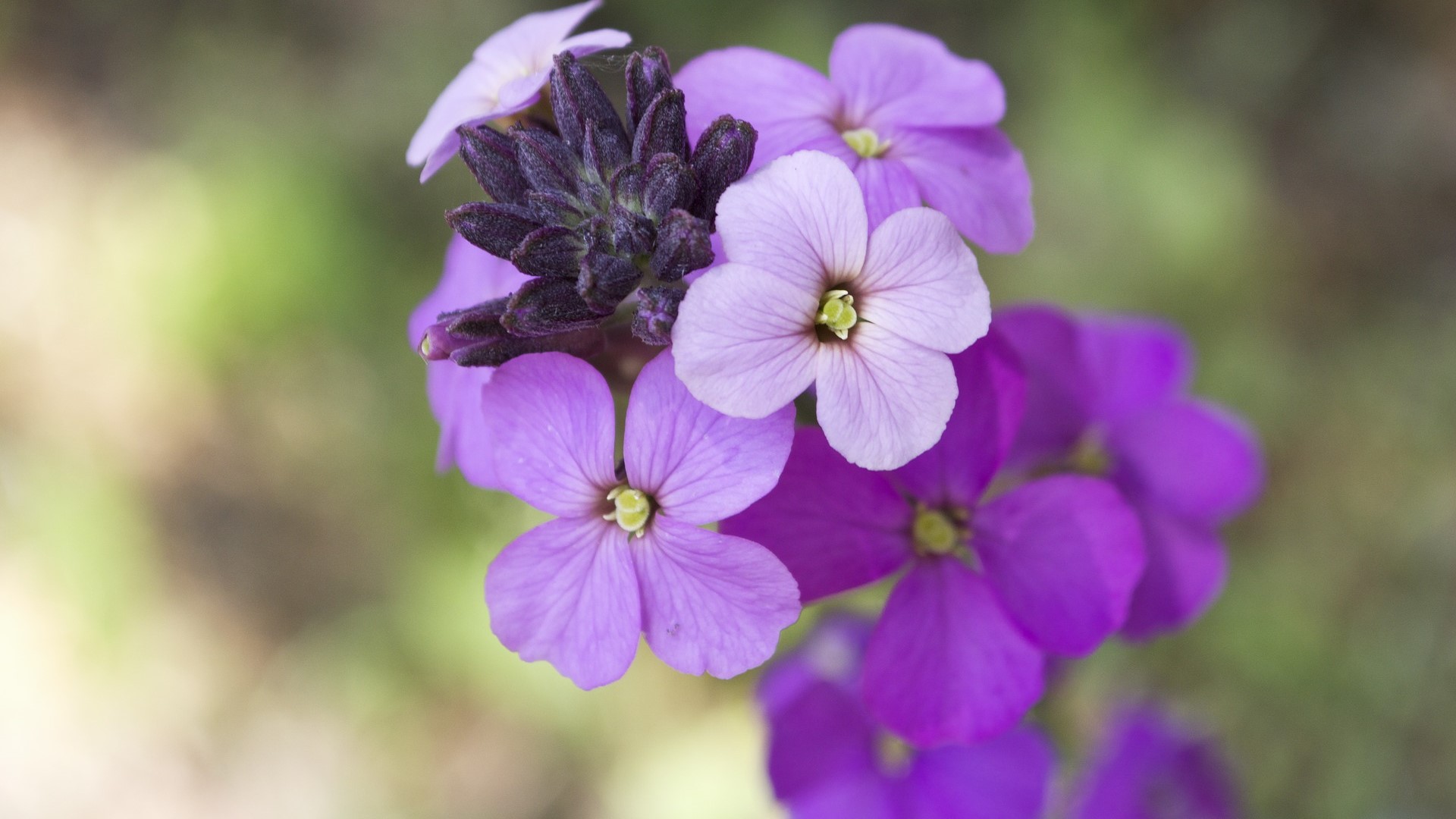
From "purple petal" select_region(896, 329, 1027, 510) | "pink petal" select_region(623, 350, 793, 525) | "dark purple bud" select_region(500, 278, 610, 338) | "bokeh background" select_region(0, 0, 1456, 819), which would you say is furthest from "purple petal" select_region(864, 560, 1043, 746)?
"bokeh background" select_region(0, 0, 1456, 819)

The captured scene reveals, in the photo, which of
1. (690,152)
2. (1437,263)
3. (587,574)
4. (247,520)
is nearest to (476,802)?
(247,520)

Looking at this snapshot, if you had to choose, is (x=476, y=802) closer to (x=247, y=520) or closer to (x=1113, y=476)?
(x=247, y=520)

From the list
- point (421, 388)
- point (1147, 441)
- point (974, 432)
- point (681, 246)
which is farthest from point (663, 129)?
point (421, 388)

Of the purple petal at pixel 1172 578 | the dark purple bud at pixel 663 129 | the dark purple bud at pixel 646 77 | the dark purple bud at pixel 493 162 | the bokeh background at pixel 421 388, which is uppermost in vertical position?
the dark purple bud at pixel 646 77

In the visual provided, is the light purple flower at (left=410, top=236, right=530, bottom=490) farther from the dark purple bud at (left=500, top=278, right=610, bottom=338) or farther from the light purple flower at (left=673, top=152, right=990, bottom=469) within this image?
the light purple flower at (left=673, top=152, right=990, bottom=469)

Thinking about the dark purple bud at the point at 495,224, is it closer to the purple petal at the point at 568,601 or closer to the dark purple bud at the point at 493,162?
the dark purple bud at the point at 493,162

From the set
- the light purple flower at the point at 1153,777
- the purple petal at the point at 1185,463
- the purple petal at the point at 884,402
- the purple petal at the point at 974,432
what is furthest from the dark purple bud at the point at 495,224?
the light purple flower at the point at 1153,777

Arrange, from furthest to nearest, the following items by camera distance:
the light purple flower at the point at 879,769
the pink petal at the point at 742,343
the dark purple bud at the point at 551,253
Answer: the light purple flower at the point at 879,769 → the dark purple bud at the point at 551,253 → the pink petal at the point at 742,343

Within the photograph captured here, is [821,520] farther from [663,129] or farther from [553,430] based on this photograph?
[663,129]

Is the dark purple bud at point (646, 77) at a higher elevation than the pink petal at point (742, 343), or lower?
higher
